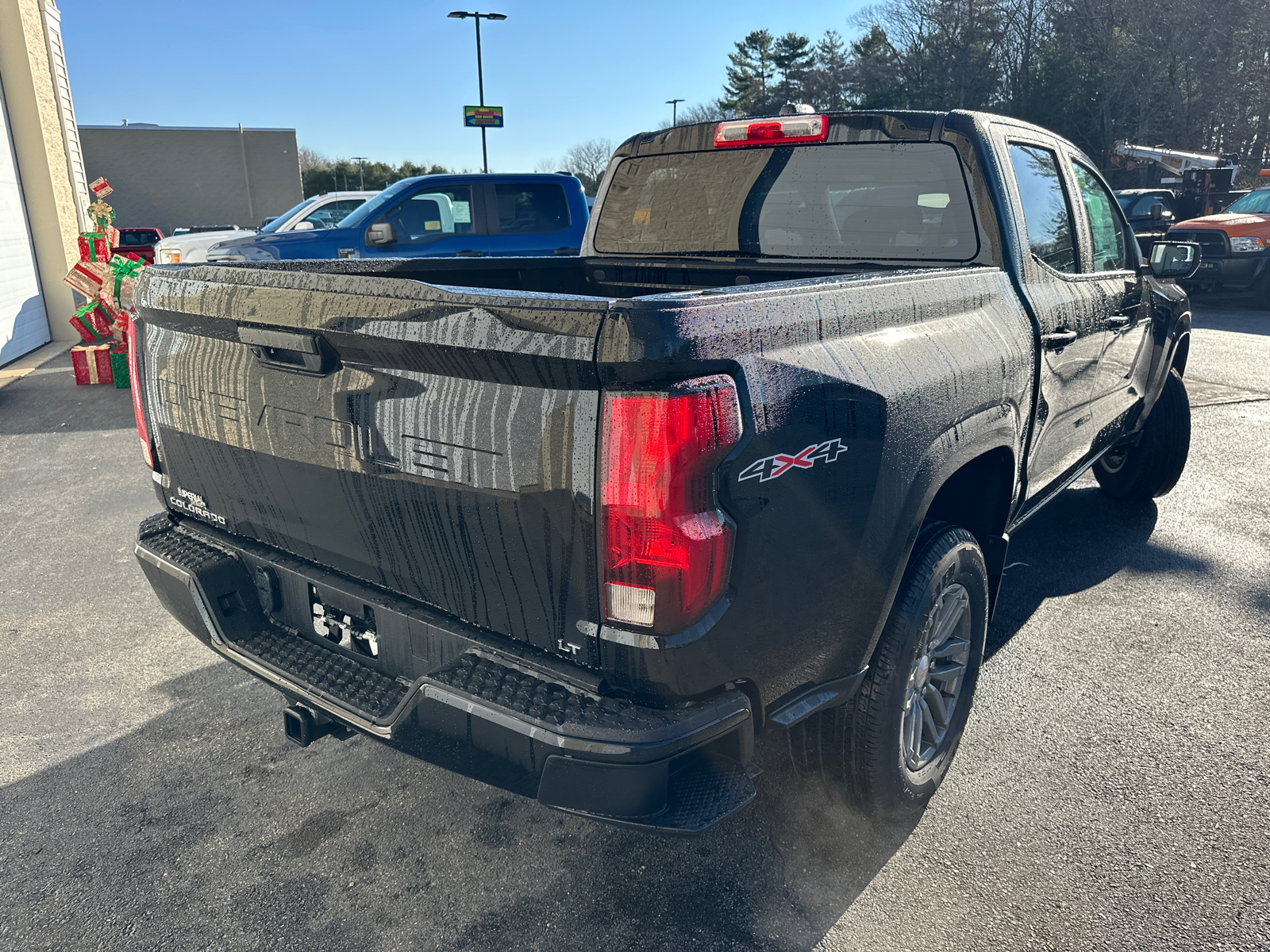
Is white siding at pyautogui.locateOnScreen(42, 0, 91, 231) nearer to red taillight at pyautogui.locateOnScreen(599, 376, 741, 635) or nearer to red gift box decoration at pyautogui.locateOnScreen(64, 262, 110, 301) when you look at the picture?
red gift box decoration at pyautogui.locateOnScreen(64, 262, 110, 301)

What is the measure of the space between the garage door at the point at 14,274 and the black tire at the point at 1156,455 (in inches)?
480

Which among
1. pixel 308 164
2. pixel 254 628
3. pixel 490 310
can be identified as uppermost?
pixel 308 164

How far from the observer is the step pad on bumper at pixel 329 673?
80.0 inches

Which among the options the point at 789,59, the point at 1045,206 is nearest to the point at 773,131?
the point at 1045,206

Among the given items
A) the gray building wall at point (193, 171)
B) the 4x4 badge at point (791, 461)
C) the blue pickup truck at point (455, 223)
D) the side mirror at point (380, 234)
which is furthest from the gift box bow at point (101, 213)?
the gray building wall at point (193, 171)

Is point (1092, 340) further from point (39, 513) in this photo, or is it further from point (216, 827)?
point (39, 513)

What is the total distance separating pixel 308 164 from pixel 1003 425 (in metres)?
86.4

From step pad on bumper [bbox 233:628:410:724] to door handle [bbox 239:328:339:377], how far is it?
29.4 inches

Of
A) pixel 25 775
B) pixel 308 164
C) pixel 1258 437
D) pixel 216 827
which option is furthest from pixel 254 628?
pixel 308 164

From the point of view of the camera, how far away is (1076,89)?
41.3m

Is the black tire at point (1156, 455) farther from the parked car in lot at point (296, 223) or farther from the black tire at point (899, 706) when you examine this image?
the parked car in lot at point (296, 223)

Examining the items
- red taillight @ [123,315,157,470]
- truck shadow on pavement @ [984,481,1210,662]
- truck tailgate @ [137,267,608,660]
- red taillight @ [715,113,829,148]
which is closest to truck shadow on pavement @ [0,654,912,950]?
truck tailgate @ [137,267,608,660]

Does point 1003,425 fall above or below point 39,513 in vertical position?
above

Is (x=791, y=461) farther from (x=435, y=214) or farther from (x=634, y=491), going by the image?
(x=435, y=214)
